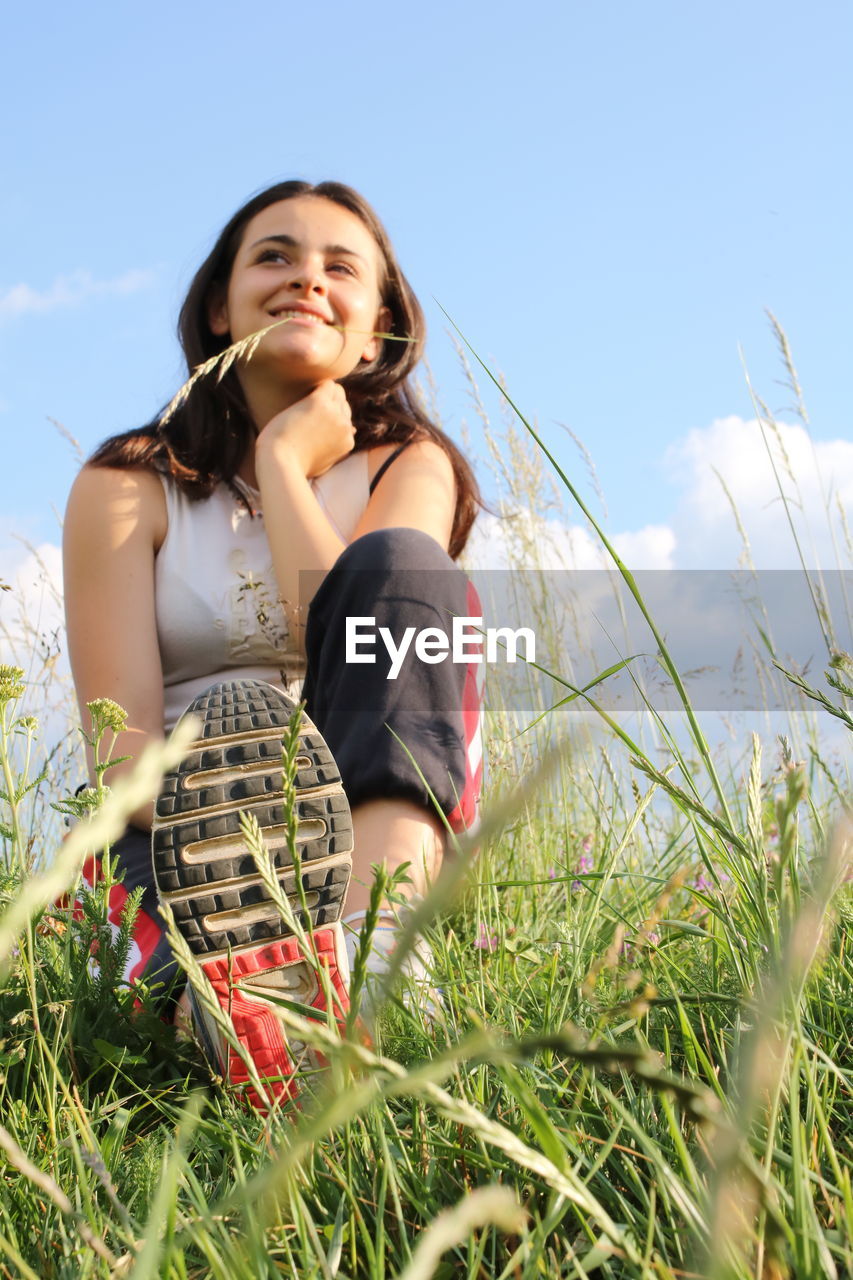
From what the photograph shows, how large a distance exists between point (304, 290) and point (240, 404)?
0.29 meters

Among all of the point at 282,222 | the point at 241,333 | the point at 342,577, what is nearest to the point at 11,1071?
the point at 342,577

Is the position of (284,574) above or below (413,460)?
below

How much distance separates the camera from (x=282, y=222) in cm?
237

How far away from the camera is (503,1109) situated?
0.68 meters

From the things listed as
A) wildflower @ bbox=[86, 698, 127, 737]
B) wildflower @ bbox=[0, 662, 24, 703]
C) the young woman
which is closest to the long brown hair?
the young woman

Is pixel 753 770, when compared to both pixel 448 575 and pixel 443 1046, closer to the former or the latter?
pixel 443 1046

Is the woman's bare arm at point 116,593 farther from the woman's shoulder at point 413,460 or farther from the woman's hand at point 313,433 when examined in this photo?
the woman's shoulder at point 413,460

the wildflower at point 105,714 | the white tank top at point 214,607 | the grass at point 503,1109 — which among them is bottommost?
the grass at point 503,1109

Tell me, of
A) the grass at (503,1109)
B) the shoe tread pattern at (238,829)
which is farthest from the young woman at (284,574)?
the grass at (503,1109)

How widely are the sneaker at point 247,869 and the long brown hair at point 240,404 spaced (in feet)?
4.30

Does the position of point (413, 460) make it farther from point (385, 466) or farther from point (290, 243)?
point (290, 243)

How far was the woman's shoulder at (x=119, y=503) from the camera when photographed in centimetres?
201

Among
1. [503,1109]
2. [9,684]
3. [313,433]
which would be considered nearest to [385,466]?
[313,433]

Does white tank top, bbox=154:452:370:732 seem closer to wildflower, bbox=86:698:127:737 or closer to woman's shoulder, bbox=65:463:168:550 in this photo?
woman's shoulder, bbox=65:463:168:550
